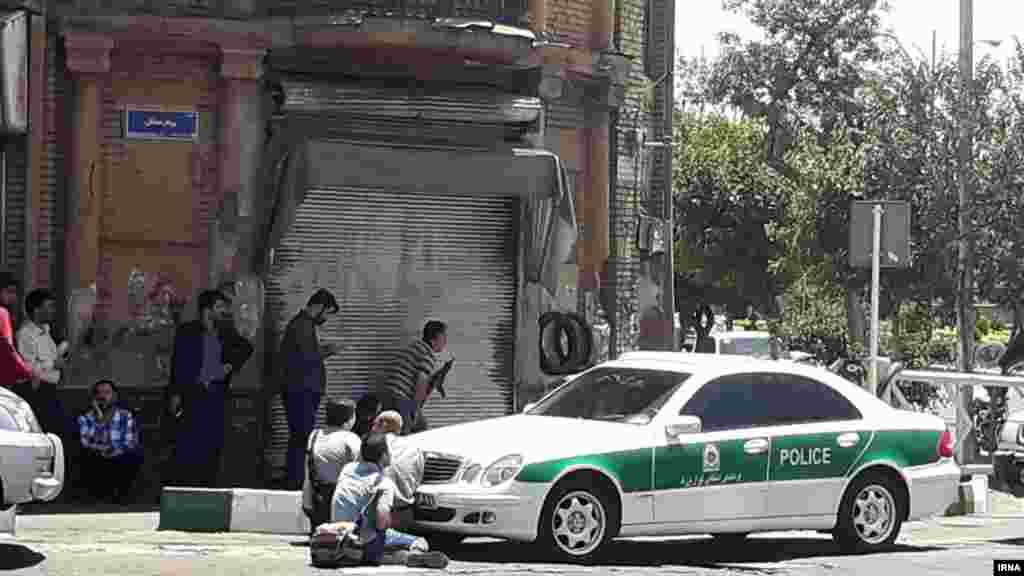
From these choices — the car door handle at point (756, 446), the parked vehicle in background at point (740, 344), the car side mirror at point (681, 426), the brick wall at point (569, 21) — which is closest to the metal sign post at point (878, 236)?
the brick wall at point (569, 21)

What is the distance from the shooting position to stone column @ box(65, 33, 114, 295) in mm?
19734

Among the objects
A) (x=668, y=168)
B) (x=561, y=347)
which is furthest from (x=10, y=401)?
(x=668, y=168)

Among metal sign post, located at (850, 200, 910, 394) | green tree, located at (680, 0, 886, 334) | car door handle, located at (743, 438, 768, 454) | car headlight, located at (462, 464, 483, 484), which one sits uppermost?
green tree, located at (680, 0, 886, 334)

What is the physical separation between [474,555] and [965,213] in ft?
35.8

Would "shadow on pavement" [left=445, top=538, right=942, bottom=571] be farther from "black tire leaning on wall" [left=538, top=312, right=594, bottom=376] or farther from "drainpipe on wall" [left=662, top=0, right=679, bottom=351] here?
"drainpipe on wall" [left=662, top=0, right=679, bottom=351]

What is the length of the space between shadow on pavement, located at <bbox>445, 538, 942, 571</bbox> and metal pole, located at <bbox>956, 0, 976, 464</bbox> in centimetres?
705

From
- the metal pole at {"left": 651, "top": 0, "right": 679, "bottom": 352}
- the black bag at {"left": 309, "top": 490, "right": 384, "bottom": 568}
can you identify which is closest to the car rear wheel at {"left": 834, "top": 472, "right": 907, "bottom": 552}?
the black bag at {"left": 309, "top": 490, "right": 384, "bottom": 568}

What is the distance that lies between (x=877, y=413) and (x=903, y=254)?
3.68 metres

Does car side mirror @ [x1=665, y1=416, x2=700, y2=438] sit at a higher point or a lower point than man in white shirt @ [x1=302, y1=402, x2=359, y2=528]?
higher

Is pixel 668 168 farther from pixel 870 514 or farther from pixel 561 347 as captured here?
pixel 870 514

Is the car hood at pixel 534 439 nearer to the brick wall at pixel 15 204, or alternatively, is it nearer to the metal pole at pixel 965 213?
the brick wall at pixel 15 204

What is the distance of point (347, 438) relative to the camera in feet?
50.4

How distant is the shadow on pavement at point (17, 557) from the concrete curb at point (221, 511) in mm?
1580

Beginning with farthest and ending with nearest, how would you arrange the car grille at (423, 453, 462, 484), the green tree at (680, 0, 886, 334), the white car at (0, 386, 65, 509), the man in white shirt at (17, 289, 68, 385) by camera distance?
the green tree at (680, 0, 886, 334) < the man in white shirt at (17, 289, 68, 385) < the car grille at (423, 453, 462, 484) < the white car at (0, 386, 65, 509)
